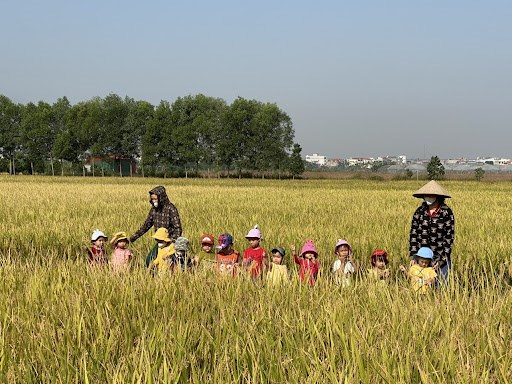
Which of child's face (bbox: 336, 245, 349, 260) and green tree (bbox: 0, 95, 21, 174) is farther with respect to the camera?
green tree (bbox: 0, 95, 21, 174)

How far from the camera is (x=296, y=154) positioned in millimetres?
57375

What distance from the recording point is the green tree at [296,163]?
5683 cm

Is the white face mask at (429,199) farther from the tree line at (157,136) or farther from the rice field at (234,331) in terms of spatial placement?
the tree line at (157,136)

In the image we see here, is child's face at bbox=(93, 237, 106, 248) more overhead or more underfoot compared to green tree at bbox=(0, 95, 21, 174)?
more underfoot

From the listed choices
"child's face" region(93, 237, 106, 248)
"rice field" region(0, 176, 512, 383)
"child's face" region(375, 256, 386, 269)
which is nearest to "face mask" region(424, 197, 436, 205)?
"child's face" region(375, 256, 386, 269)

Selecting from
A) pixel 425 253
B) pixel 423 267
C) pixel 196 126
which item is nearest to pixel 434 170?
pixel 196 126

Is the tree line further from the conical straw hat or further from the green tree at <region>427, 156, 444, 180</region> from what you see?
the conical straw hat

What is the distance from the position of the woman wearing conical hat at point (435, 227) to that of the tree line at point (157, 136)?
1972 inches

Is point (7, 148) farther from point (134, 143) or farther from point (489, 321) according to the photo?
point (489, 321)

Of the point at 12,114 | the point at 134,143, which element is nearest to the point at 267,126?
the point at 134,143

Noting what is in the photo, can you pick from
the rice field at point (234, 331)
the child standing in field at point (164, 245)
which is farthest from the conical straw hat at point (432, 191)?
the child standing in field at point (164, 245)

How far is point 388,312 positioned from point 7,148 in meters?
66.4

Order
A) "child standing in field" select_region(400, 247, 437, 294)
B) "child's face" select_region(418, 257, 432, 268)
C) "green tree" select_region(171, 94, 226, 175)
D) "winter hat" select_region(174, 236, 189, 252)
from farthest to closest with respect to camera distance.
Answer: "green tree" select_region(171, 94, 226, 175) → "winter hat" select_region(174, 236, 189, 252) → "child's face" select_region(418, 257, 432, 268) → "child standing in field" select_region(400, 247, 437, 294)

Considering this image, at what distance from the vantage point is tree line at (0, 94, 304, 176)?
184 ft
